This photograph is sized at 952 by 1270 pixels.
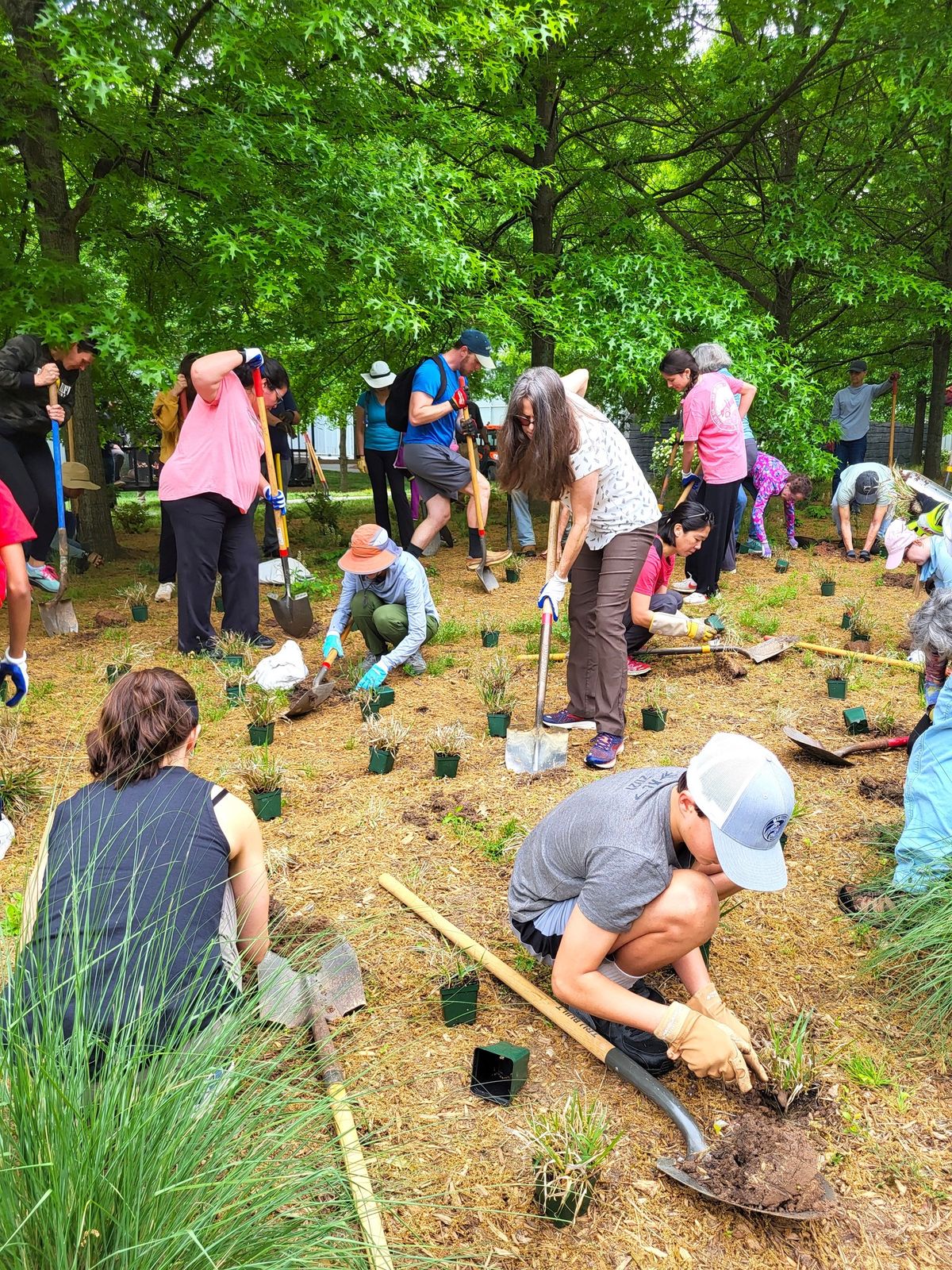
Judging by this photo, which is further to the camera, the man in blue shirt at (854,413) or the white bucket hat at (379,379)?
the man in blue shirt at (854,413)

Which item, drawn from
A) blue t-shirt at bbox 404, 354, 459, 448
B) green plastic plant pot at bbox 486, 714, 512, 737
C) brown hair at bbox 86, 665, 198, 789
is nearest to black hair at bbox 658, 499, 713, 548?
green plastic plant pot at bbox 486, 714, 512, 737

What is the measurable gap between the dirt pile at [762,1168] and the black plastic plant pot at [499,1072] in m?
0.45

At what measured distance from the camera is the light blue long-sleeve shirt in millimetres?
5676

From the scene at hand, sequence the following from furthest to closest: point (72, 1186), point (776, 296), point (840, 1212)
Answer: point (776, 296), point (840, 1212), point (72, 1186)

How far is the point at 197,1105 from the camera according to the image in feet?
5.78

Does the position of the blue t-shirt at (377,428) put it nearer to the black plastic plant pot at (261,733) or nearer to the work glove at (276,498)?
the work glove at (276,498)

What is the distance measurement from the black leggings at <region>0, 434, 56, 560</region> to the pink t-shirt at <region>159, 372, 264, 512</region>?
44.4 inches

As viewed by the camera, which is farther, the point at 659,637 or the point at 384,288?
the point at 384,288

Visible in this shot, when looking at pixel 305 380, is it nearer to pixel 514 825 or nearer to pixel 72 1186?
pixel 514 825

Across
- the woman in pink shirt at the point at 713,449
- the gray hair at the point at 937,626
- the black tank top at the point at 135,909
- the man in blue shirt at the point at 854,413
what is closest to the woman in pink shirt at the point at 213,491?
the woman in pink shirt at the point at 713,449

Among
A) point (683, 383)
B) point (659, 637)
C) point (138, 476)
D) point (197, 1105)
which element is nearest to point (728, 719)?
point (659, 637)

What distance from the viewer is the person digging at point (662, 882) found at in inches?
87.0

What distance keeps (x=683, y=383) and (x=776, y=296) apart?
562cm

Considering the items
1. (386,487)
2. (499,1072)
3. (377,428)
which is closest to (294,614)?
(377,428)
